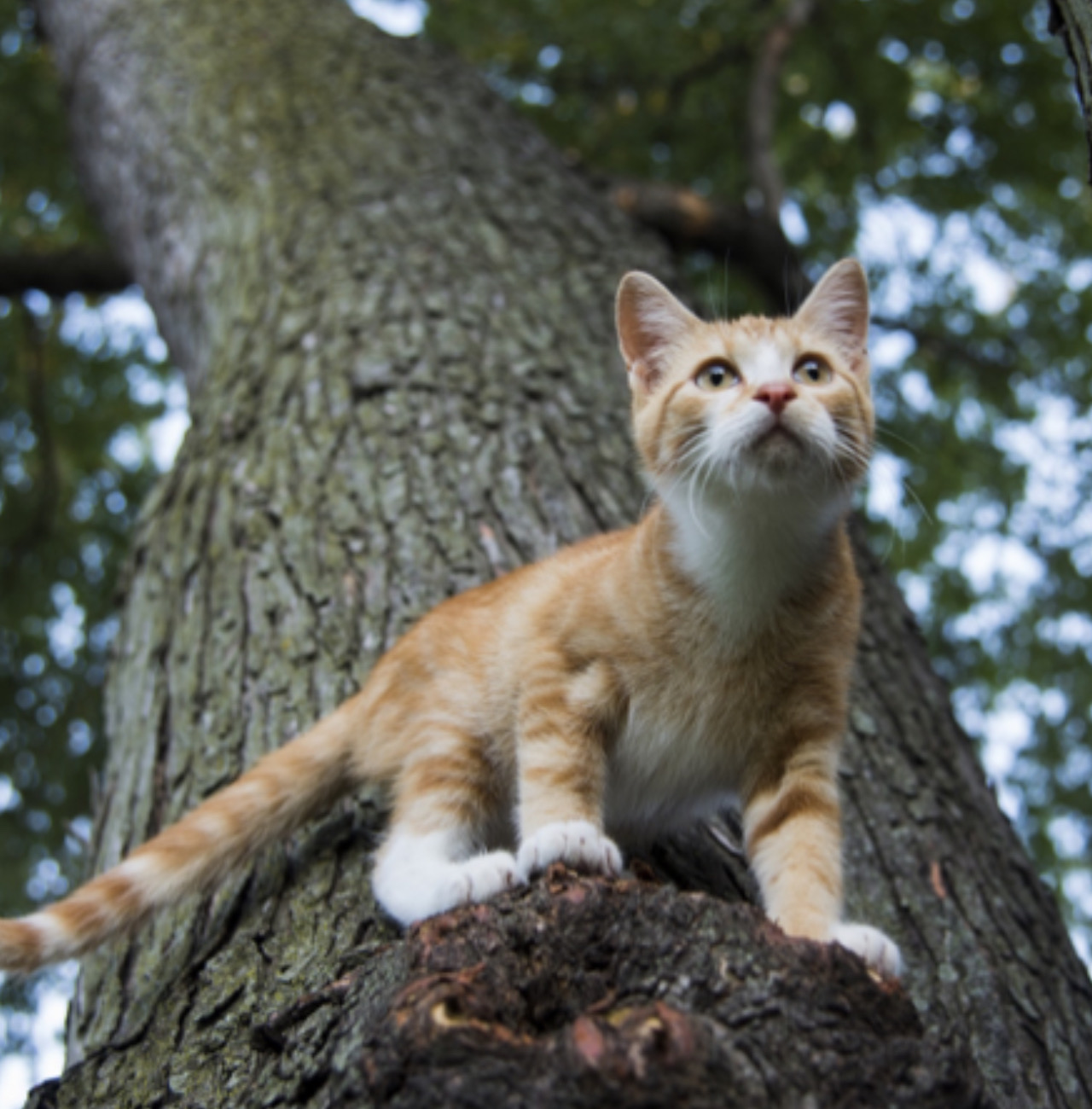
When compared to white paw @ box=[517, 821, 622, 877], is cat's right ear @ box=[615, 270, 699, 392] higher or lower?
higher

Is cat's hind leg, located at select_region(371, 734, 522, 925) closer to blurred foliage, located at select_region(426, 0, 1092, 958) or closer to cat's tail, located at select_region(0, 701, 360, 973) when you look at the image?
cat's tail, located at select_region(0, 701, 360, 973)

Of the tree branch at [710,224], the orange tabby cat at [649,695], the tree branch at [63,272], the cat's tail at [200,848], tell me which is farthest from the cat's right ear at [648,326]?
the tree branch at [63,272]

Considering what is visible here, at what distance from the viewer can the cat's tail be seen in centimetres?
223

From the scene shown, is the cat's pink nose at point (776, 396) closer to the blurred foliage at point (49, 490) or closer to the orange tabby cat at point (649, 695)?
the orange tabby cat at point (649, 695)

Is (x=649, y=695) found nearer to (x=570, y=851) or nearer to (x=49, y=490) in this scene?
(x=570, y=851)

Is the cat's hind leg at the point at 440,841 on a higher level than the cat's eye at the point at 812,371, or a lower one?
lower

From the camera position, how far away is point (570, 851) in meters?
1.93

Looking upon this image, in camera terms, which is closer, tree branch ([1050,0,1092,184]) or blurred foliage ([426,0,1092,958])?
tree branch ([1050,0,1092,184])

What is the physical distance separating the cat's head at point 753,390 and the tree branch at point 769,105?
316cm

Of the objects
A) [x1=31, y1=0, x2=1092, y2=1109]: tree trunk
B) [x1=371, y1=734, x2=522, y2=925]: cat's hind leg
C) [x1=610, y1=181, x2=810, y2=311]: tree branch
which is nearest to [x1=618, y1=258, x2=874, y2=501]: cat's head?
[x1=31, y1=0, x2=1092, y2=1109]: tree trunk

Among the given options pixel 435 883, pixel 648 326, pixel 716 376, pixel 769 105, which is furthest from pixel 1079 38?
pixel 769 105

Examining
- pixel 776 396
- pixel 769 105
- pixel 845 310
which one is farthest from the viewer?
pixel 769 105

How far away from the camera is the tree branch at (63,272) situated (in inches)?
252

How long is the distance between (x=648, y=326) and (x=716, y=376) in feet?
1.05
